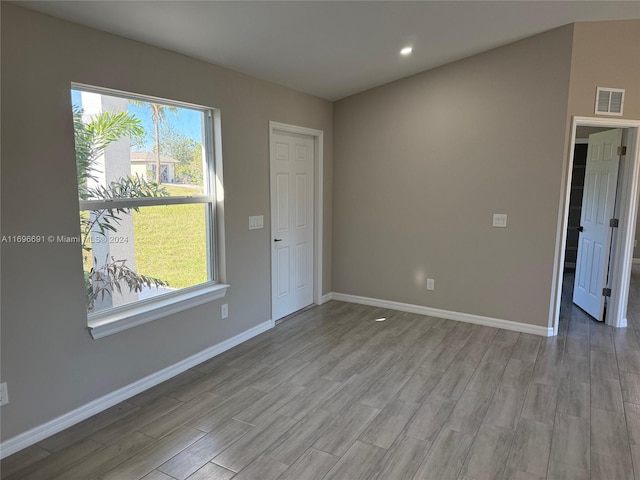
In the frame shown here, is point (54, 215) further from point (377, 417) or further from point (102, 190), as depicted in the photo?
point (377, 417)

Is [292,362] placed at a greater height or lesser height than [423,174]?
lesser

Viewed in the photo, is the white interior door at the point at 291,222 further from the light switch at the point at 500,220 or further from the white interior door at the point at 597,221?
the white interior door at the point at 597,221

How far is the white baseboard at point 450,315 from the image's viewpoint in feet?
13.7

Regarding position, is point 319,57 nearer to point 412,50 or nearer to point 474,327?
point 412,50

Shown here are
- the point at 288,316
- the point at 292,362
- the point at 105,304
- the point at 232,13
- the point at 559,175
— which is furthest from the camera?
the point at 288,316

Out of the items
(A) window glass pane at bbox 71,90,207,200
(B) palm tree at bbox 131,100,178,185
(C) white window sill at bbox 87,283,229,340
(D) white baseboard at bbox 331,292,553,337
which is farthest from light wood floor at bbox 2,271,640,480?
(B) palm tree at bbox 131,100,178,185

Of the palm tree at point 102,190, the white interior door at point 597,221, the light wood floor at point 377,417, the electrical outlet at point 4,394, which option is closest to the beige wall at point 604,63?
the white interior door at point 597,221

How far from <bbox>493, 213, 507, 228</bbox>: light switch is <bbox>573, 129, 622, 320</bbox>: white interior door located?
43.8 inches

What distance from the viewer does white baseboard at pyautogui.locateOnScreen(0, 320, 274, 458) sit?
234 centimetres

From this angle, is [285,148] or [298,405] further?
[285,148]

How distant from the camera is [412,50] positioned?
146 inches

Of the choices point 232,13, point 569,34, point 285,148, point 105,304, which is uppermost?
point 569,34

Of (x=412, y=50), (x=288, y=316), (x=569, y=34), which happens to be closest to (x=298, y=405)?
(x=288, y=316)

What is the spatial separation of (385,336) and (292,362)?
1080 millimetres
